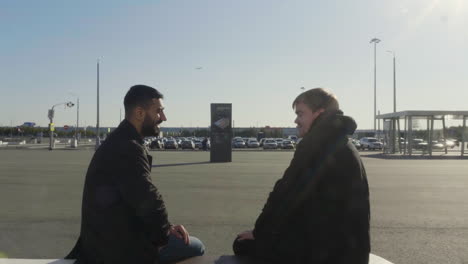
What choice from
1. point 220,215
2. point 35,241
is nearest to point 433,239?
point 220,215

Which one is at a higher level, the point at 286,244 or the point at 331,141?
the point at 331,141

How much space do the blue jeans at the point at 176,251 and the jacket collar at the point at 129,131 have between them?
784 millimetres

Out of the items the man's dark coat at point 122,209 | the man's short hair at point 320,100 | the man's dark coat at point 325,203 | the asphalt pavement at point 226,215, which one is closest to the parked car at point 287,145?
the asphalt pavement at point 226,215

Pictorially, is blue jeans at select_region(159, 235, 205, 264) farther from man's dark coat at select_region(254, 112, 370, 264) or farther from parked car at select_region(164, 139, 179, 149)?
parked car at select_region(164, 139, 179, 149)

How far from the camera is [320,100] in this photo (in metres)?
2.96

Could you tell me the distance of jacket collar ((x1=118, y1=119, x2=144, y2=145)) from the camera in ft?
9.86

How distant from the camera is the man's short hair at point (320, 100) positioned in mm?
2949

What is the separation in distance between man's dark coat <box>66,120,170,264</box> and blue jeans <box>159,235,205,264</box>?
40 centimetres

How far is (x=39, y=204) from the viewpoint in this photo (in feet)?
32.1

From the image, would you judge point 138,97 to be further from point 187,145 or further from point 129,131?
point 187,145

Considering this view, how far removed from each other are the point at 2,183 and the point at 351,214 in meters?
13.7

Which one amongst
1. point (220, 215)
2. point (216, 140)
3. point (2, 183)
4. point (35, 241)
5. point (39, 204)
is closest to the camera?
point (35, 241)

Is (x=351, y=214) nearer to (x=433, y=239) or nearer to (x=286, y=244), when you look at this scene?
(x=286, y=244)

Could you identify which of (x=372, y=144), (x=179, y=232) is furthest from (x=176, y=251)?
(x=372, y=144)
